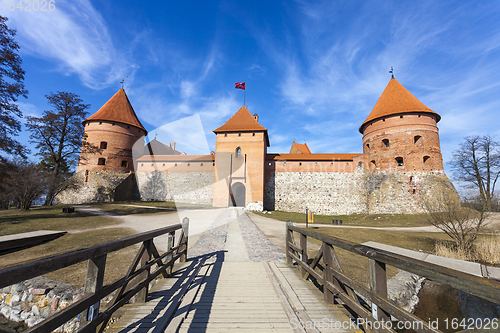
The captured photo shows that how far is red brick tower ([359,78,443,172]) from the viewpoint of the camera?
17.3 m

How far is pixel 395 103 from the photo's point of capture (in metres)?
18.7

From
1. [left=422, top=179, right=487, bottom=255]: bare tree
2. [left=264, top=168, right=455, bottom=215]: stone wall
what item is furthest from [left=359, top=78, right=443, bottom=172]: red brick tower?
[left=422, top=179, right=487, bottom=255]: bare tree

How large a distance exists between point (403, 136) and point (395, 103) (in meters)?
3.22

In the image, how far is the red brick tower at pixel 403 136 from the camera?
56.7 feet

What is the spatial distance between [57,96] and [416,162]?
30.0m

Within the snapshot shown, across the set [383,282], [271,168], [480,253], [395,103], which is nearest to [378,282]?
[383,282]

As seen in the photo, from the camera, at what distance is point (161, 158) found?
2400 cm

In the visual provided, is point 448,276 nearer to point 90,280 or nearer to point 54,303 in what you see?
point 90,280

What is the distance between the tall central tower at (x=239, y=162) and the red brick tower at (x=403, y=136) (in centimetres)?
1033

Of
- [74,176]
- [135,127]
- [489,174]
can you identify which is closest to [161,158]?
[135,127]

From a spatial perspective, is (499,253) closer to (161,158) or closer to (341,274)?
(341,274)

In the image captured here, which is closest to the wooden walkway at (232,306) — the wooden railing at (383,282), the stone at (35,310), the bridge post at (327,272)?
the bridge post at (327,272)

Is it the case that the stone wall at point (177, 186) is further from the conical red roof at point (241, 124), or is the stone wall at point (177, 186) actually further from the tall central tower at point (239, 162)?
the conical red roof at point (241, 124)

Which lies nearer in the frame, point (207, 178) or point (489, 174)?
point (489, 174)
